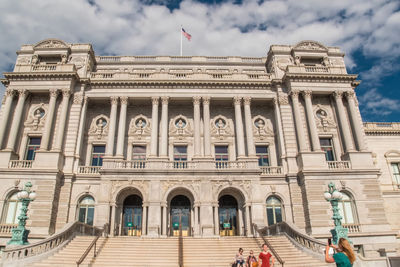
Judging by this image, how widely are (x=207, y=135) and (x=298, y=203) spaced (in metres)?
10.3

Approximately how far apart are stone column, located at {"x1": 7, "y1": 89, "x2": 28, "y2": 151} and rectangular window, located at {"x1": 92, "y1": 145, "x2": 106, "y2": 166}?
6.94m

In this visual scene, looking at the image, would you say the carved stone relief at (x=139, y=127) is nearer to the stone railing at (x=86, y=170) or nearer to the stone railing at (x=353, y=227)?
the stone railing at (x=86, y=170)

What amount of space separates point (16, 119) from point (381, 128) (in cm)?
3846

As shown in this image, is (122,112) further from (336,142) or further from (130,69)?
(336,142)

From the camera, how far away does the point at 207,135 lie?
28.3m

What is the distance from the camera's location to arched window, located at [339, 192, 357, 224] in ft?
79.9

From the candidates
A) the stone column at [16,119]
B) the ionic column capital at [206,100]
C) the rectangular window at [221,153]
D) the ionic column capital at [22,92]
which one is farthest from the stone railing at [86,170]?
the ionic column capital at [206,100]

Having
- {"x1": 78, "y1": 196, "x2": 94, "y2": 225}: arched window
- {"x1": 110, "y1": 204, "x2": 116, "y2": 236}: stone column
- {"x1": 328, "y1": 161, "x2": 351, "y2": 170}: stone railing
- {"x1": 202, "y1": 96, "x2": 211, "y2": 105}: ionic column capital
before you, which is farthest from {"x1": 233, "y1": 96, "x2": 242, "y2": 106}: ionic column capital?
{"x1": 78, "y1": 196, "x2": 94, "y2": 225}: arched window

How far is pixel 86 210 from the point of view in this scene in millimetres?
25734

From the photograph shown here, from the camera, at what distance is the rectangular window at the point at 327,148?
93.5 feet

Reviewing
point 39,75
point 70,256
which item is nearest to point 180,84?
point 39,75

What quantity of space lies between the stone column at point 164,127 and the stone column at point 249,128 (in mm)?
7984

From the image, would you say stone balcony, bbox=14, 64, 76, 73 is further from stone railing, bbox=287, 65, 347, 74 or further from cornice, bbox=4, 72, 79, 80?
stone railing, bbox=287, 65, 347, 74

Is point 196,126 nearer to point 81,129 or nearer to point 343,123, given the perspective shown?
point 81,129
